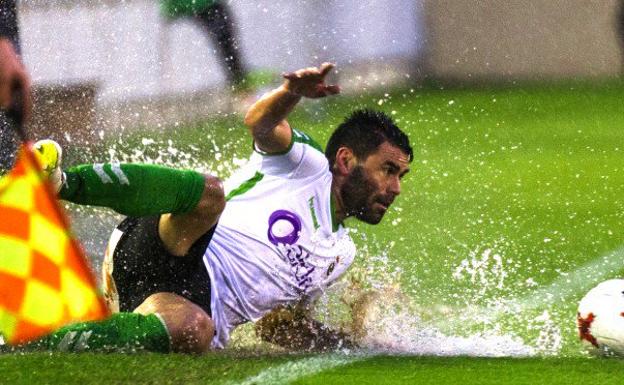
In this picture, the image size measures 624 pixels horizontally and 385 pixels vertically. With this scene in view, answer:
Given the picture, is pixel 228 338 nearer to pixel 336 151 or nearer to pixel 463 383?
pixel 336 151

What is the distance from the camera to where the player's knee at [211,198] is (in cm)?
454

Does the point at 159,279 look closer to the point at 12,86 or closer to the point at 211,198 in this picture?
the point at 211,198

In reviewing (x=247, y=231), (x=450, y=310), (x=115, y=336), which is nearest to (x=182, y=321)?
(x=115, y=336)

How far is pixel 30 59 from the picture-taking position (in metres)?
10.1

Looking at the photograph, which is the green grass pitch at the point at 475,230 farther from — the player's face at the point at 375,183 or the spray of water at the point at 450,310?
the player's face at the point at 375,183

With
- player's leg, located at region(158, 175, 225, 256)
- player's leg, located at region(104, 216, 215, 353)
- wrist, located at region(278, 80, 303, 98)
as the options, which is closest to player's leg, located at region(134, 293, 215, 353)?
player's leg, located at region(104, 216, 215, 353)

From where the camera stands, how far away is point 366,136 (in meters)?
5.37

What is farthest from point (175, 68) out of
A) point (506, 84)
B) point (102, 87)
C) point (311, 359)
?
point (311, 359)

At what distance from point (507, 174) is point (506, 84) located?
3.07 m

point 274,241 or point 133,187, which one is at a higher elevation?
point 133,187

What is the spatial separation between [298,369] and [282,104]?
41.7 inches

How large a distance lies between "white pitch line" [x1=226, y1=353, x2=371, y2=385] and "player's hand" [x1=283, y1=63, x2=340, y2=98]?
2.90 ft

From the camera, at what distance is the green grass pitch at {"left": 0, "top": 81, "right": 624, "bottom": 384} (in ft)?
13.9

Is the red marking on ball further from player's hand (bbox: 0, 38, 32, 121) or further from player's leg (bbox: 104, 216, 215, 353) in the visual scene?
player's hand (bbox: 0, 38, 32, 121)
